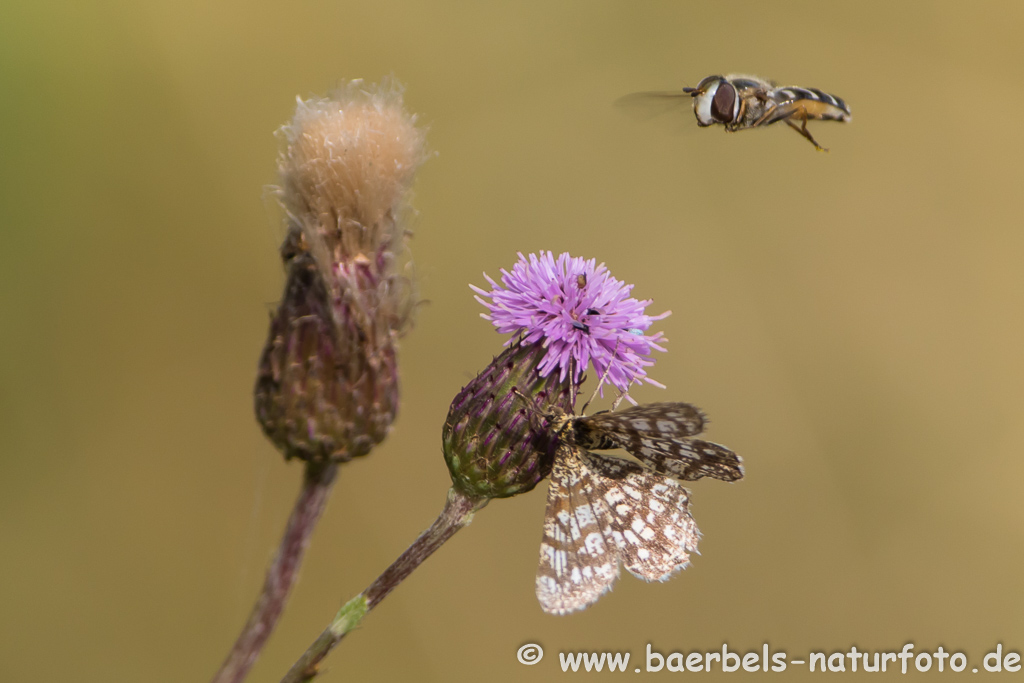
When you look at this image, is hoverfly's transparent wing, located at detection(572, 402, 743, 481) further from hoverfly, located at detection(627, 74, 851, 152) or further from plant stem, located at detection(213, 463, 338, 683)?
hoverfly, located at detection(627, 74, 851, 152)

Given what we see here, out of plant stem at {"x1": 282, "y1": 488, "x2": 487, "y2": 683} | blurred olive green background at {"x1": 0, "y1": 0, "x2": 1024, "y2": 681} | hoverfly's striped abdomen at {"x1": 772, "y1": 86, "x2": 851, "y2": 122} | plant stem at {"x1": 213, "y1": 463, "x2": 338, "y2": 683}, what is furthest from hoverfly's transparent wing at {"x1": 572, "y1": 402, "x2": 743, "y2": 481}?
blurred olive green background at {"x1": 0, "y1": 0, "x2": 1024, "y2": 681}

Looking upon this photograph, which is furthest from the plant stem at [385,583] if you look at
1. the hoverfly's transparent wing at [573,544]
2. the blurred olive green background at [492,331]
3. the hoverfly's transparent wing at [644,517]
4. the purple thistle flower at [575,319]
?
the blurred olive green background at [492,331]

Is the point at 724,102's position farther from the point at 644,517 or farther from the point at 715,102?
the point at 644,517

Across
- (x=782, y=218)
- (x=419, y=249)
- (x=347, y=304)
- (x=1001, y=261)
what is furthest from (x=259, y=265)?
(x=1001, y=261)

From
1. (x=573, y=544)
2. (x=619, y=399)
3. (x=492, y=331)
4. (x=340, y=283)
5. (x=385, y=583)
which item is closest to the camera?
(x=385, y=583)

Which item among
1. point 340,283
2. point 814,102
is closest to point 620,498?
point 340,283
